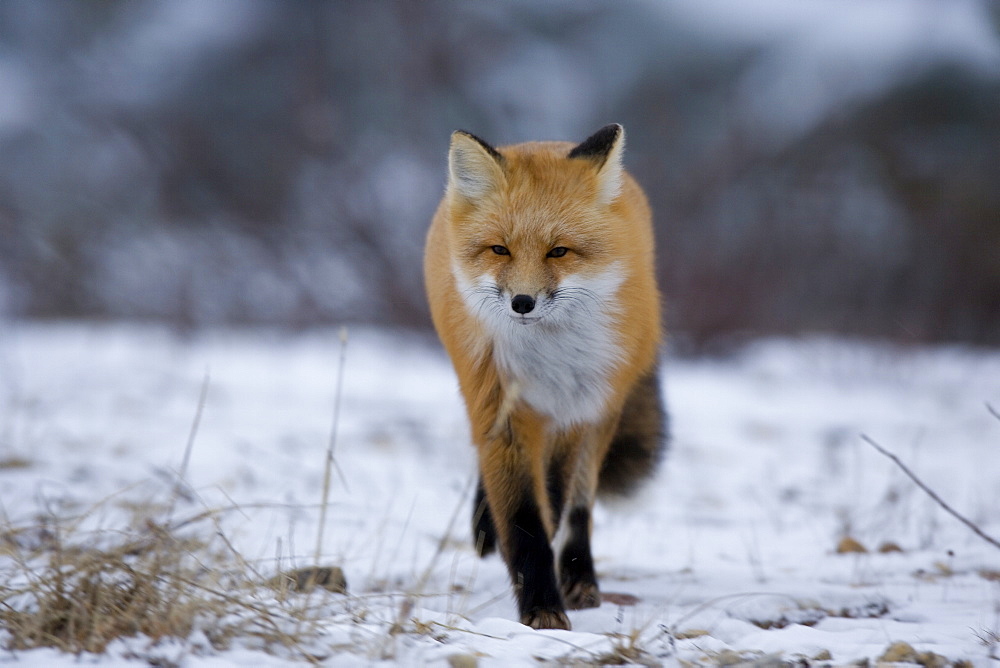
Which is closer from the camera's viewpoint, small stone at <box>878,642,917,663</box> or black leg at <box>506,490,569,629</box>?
small stone at <box>878,642,917,663</box>

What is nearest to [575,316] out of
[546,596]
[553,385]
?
[553,385]

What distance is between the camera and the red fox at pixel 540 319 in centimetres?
265

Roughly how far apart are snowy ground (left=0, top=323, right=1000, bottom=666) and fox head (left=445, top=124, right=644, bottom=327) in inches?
24.5

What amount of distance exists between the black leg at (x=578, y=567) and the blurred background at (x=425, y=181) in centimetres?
621

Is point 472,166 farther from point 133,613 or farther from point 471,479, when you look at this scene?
point 133,613

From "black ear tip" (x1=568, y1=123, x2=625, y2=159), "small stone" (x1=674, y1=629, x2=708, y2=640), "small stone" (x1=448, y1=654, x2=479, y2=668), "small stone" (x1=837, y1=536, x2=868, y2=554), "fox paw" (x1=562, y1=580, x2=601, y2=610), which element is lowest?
"fox paw" (x1=562, y1=580, x2=601, y2=610)

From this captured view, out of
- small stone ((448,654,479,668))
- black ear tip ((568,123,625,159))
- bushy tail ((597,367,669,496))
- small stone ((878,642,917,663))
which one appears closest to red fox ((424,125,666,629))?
black ear tip ((568,123,625,159))

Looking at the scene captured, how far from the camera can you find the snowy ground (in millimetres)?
2109

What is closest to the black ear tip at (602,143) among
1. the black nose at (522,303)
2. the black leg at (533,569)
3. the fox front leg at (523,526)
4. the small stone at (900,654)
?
the black nose at (522,303)

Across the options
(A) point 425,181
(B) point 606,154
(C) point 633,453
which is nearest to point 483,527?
(C) point 633,453

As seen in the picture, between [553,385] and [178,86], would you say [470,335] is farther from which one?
[178,86]

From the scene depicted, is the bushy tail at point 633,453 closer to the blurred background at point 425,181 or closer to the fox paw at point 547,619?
the fox paw at point 547,619

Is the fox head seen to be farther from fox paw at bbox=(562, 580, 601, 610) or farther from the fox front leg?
fox paw at bbox=(562, 580, 601, 610)

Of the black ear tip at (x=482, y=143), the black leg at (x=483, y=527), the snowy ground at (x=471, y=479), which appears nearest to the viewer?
the snowy ground at (x=471, y=479)
